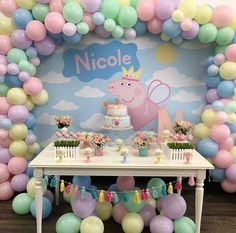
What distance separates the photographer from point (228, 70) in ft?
9.23

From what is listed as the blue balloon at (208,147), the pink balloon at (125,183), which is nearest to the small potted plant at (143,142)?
the pink balloon at (125,183)

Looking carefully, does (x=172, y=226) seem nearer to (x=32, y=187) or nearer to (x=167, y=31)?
(x=32, y=187)

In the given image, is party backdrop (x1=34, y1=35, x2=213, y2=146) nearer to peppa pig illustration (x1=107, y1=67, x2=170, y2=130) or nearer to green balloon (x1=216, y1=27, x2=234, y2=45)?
peppa pig illustration (x1=107, y1=67, x2=170, y2=130)

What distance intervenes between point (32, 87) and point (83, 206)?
1.23m

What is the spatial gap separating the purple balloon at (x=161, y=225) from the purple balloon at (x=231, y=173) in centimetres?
95

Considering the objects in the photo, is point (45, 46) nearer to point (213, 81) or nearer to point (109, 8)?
point (109, 8)

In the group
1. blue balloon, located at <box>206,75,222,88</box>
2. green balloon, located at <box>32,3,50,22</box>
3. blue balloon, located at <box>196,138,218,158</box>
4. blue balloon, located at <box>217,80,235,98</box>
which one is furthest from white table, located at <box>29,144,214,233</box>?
green balloon, located at <box>32,3,50,22</box>

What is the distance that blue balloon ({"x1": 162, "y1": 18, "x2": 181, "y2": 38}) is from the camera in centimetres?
276

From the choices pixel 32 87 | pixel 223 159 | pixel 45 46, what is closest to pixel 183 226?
pixel 223 159

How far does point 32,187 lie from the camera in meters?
2.63

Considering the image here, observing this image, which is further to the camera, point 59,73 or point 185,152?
point 59,73

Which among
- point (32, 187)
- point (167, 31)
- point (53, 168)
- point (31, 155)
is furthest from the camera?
point (31, 155)

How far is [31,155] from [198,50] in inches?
81.5

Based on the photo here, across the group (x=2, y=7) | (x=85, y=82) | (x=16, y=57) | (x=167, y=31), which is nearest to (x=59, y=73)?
(x=85, y=82)
